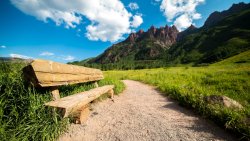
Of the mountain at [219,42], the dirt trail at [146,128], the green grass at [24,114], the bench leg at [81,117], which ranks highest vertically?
the mountain at [219,42]

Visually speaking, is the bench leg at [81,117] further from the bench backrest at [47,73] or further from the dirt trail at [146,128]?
the bench backrest at [47,73]

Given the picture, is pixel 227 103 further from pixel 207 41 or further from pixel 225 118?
pixel 207 41

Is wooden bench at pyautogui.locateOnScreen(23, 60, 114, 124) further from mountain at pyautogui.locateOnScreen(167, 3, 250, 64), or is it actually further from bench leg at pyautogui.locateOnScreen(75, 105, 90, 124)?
mountain at pyautogui.locateOnScreen(167, 3, 250, 64)

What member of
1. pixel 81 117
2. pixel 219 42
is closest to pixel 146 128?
pixel 81 117

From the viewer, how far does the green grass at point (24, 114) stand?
99.3 inches

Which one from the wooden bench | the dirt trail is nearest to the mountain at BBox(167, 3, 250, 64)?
the dirt trail

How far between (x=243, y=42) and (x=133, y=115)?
145043 mm

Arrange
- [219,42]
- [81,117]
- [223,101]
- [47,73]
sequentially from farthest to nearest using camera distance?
1. [219,42]
2. [223,101]
3. [81,117]
4. [47,73]

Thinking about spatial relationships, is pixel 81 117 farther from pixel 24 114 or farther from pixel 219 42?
pixel 219 42

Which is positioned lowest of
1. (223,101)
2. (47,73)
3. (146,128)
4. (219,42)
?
(146,128)

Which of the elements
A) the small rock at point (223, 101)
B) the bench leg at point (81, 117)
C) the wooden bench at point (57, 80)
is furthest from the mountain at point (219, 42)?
the wooden bench at point (57, 80)

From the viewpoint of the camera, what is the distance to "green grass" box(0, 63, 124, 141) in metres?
2.52

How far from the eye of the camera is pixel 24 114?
2.73 meters

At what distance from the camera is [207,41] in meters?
165
